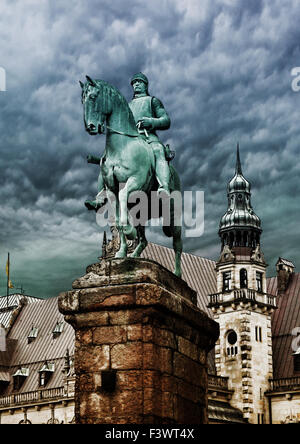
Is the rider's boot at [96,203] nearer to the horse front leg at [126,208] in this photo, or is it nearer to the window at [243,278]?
the horse front leg at [126,208]

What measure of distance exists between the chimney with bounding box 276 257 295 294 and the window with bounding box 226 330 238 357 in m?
8.49

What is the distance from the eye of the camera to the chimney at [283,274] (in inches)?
2938

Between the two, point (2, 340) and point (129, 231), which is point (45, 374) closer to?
point (2, 340)

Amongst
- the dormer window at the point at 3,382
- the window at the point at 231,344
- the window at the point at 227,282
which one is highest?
the window at the point at 227,282

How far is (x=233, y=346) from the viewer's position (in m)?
67.8

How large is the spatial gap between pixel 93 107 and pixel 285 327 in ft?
194

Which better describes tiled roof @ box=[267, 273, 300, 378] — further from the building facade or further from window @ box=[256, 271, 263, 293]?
window @ box=[256, 271, 263, 293]

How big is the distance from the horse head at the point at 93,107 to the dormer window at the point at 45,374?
61665mm

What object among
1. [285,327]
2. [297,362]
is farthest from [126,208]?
[285,327]

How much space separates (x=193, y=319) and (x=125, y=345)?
5.88ft

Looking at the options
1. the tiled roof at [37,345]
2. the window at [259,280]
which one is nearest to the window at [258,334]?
the window at [259,280]

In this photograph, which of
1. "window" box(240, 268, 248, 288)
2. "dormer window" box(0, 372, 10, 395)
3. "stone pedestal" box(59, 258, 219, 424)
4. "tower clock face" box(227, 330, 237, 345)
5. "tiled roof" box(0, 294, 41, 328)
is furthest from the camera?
"tiled roof" box(0, 294, 41, 328)

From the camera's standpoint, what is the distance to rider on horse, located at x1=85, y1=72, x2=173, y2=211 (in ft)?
48.3

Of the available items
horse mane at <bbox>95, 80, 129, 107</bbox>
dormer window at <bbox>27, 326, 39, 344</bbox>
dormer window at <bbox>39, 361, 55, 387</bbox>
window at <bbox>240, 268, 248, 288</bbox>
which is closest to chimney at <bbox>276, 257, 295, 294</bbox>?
window at <bbox>240, 268, 248, 288</bbox>
